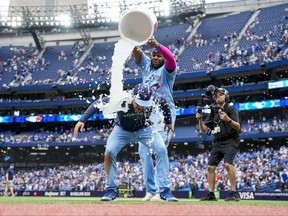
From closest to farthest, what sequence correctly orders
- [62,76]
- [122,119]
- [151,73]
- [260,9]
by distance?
[122,119] < [151,73] < [260,9] < [62,76]

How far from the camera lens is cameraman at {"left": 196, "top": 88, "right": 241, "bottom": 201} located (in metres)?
8.34

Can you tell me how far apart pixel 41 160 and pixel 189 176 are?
73.9ft

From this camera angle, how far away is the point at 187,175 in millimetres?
28203

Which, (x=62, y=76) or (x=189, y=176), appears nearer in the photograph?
(x=189, y=176)

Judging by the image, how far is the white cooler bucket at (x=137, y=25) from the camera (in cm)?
614

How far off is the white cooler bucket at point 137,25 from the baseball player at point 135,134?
0.87 metres

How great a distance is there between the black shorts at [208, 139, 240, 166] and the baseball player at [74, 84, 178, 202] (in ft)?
5.49

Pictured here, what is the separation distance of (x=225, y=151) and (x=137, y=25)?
11.3ft

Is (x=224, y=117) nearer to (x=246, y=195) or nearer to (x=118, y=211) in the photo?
(x=118, y=211)

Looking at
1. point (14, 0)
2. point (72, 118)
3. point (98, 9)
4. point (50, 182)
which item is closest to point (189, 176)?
point (50, 182)

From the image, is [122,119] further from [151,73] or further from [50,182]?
[50,182]

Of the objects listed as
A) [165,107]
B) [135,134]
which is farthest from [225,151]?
[135,134]

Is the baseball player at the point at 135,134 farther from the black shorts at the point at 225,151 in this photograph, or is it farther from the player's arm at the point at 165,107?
the black shorts at the point at 225,151

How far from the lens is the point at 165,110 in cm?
723
